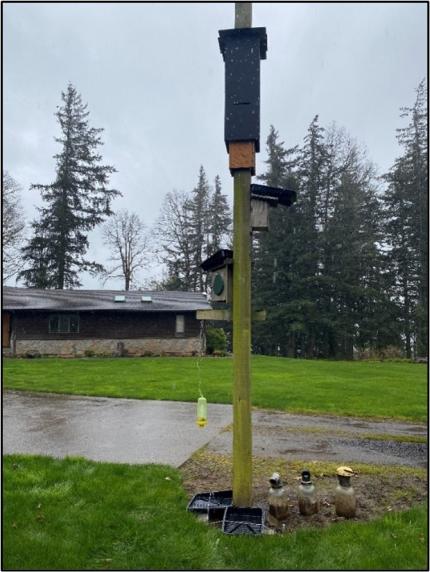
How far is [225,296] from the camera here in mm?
4082

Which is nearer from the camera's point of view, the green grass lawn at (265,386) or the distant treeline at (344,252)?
the green grass lawn at (265,386)

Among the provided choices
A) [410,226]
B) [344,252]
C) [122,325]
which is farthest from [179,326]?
[410,226]

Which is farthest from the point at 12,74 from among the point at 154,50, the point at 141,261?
the point at 141,261

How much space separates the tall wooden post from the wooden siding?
2073 centimetres

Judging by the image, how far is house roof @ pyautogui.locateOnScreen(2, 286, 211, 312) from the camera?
79.3ft

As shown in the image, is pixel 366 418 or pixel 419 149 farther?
pixel 419 149

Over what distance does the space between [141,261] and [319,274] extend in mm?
16512

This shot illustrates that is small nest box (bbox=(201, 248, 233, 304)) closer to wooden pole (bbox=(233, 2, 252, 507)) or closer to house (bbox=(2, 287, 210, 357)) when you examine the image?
wooden pole (bbox=(233, 2, 252, 507))

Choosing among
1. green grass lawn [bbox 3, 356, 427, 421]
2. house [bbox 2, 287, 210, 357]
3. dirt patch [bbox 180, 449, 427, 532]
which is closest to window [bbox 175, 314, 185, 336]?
house [bbox 2, 287, 210, 357]

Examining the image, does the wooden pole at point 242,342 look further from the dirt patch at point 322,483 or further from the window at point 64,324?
the window at point 64,324

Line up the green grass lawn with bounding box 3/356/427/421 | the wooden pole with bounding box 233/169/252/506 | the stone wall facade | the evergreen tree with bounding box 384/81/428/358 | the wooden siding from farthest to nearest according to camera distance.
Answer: the evergreen tree with bounding box 384/81/428/358
the wooden siding
the stone wall facade
the green grass lawn with bounding box 3/356/427/421
the wooden pole with bounding box 233/169/252/506

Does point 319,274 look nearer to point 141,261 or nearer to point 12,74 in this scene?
point 141,261

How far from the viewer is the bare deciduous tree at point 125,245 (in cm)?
3972

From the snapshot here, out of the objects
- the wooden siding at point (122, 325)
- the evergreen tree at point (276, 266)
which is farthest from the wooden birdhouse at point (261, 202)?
the evergreen tree at point (276, 266)
